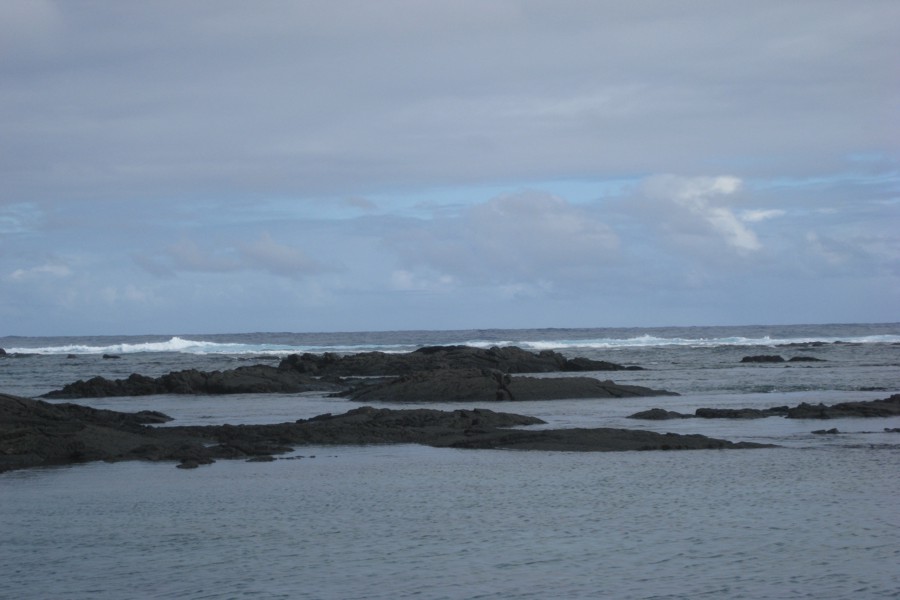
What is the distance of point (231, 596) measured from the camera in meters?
9.96

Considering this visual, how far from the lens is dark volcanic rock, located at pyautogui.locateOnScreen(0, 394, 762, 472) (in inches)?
779

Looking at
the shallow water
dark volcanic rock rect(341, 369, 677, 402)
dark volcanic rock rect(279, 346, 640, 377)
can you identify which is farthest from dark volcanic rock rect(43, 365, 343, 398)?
the shallow water

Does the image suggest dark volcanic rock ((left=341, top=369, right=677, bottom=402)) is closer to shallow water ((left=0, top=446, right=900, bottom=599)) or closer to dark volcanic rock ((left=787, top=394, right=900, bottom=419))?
dark volcanic rock ((left=787, top=394, right=900, bottom=419))

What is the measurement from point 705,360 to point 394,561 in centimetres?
5791

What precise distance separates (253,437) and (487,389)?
13950 millimetres

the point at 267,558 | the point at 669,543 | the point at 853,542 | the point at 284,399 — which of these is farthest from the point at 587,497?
the point at 284,399

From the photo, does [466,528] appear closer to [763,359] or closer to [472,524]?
[472,524]

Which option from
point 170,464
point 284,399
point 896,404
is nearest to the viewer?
point 170,464

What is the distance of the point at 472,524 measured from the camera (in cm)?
1330

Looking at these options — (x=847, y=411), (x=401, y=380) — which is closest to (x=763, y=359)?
(x=401, y=380)

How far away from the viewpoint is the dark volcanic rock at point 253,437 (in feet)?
65.0

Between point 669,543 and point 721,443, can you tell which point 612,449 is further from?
point 669,543

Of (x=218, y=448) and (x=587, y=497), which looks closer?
(x=587, y=497)

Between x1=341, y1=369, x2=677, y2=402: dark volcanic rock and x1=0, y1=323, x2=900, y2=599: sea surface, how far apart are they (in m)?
12.6
